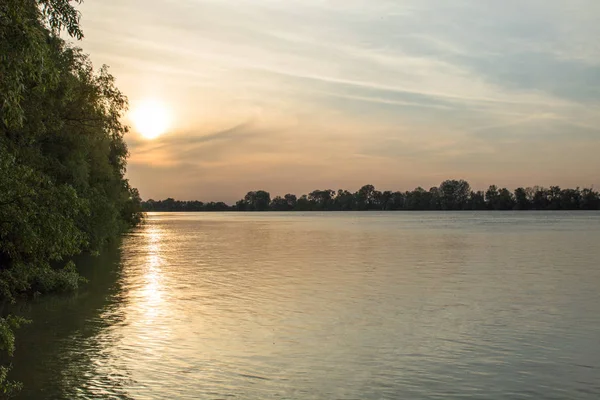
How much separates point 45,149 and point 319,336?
2237 cm

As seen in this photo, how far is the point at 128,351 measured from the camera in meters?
18.8

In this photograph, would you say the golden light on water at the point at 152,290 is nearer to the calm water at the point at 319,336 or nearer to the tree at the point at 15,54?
the calm water at the point at 319,336

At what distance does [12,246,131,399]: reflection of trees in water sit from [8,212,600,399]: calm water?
2.3 inches

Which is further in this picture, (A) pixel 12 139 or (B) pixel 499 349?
(A) pixel 12 139

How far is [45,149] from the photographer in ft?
116

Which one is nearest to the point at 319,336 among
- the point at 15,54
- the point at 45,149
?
the point at 15,54

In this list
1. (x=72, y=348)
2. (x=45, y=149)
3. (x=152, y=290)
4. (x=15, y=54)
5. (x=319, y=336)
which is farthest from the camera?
(x=45, y=149)

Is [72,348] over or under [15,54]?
under

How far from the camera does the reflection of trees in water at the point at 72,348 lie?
1518cm

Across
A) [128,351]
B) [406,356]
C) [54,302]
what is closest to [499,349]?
[406,356]

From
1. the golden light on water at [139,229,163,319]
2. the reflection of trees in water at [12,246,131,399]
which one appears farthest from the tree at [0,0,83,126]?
the golden light on water at [139,229,163,319]

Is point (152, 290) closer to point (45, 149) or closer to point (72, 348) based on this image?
point (45, 149)

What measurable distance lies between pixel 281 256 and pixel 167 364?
3575 centimetres

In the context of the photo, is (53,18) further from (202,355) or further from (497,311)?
(497,311)
